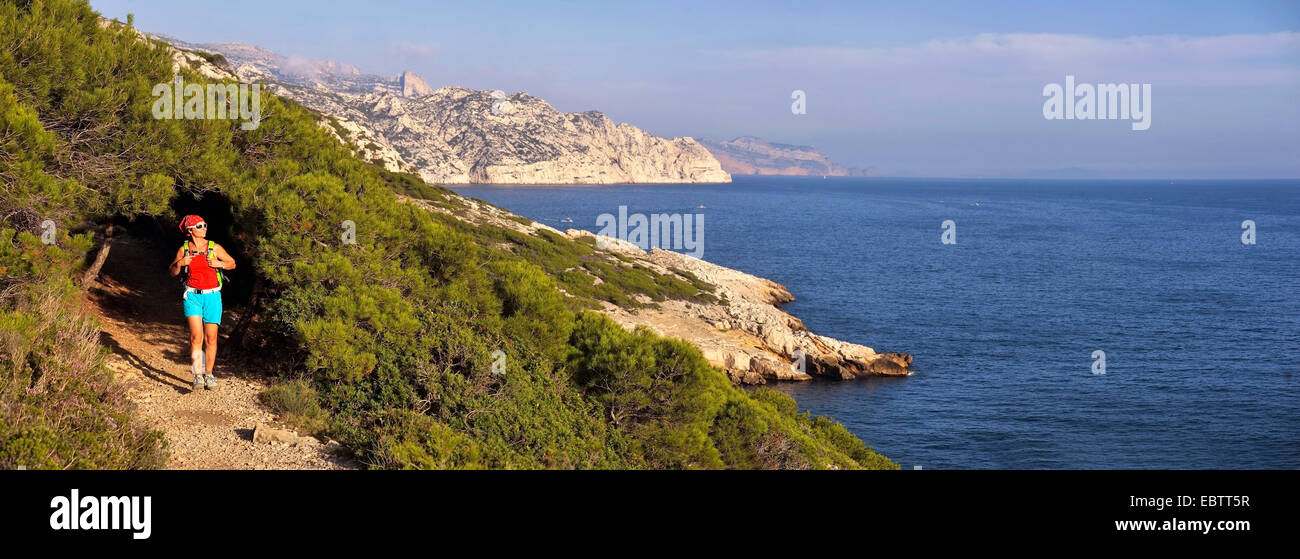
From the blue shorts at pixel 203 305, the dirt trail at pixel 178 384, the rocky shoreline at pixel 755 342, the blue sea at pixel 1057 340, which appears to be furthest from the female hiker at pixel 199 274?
the rocky shoreline at pixel 755 342

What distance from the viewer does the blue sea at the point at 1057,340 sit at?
105 feet

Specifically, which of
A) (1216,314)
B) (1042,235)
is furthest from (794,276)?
(1042,235)

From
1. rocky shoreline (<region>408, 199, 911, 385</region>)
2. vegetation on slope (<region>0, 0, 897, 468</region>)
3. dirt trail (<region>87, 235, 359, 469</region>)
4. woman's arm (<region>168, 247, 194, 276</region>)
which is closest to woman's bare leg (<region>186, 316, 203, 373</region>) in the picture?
dirt trail (<region>87, 235, 359, 469</region>)

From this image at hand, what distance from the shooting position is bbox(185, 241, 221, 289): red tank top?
10.2 meters

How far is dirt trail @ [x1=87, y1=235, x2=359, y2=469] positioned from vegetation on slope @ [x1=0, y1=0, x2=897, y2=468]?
0.43 metres

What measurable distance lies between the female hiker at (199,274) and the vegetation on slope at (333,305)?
1.06m

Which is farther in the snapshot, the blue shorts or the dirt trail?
the blue shorts

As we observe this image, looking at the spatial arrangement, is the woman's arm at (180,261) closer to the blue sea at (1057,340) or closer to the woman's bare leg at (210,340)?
the woman's bare leg at (210,340)

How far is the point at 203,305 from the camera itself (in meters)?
10.5

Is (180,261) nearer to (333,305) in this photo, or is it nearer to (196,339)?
(196,339)

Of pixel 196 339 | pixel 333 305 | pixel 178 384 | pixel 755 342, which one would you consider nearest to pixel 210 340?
pixel 196 339

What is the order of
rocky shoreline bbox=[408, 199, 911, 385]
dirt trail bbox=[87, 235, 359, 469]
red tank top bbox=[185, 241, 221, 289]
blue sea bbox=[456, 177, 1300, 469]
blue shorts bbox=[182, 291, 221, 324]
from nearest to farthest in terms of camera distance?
dirt trail bbox=[87, 235, 359, 469]
red tank top bbox=[185, 241, 221, 289]
blue shorts bbox=[182, 291, 221, 324]
blue sea bbox=[456, 177, 1300, 469]
rocky shoreline bbox=[408, 199, 911, 385]

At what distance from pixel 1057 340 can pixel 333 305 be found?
4710 cm

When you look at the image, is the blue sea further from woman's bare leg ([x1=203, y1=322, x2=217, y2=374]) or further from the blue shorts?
the blue shorts
